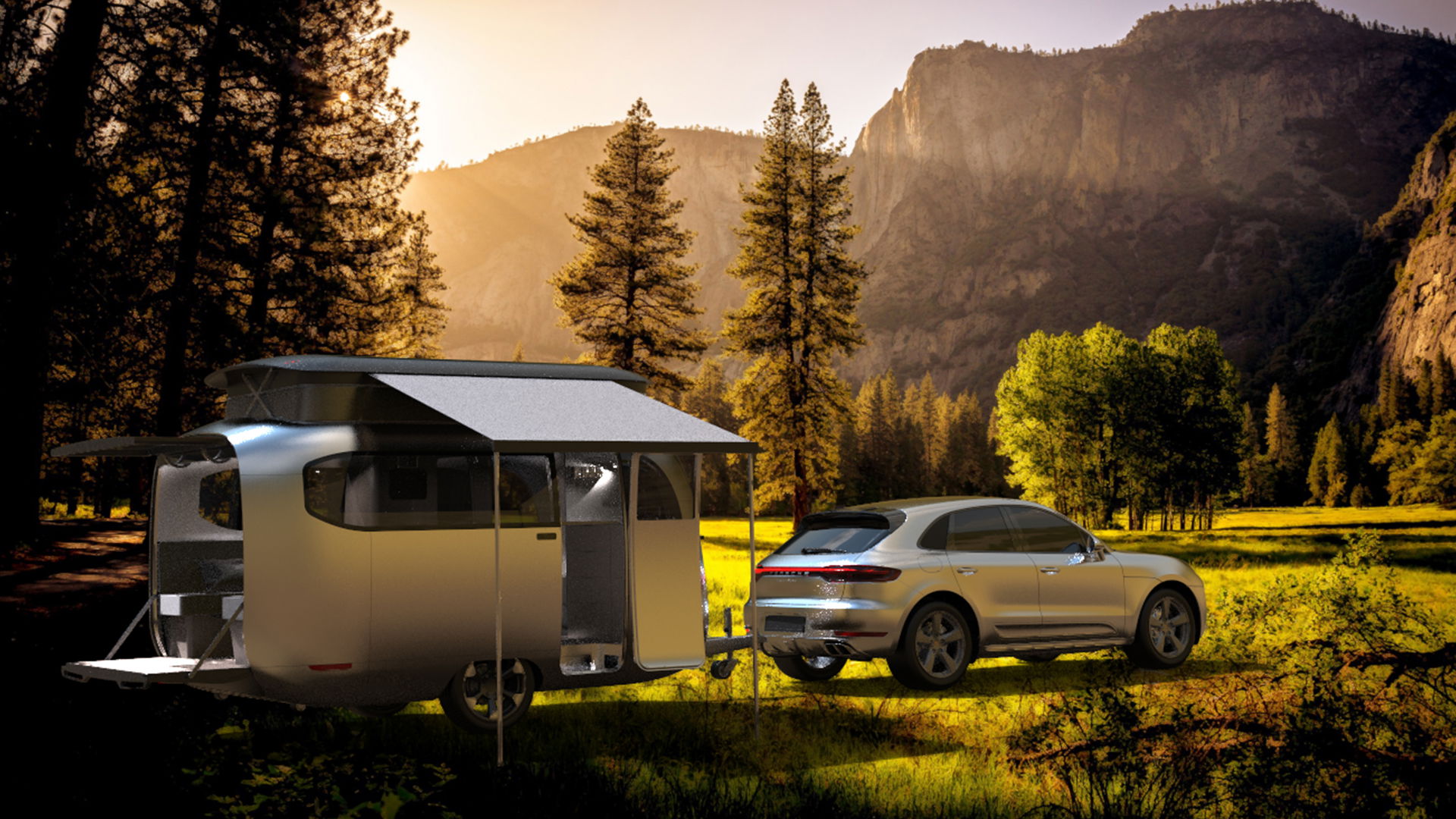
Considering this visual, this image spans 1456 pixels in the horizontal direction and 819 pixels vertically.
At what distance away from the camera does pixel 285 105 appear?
2412 centimetres

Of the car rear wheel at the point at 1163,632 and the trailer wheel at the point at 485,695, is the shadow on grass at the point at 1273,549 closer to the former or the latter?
the car rear wheel at the point at 1163,632

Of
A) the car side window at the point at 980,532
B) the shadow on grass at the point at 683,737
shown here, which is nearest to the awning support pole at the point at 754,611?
the shadow on grass at the point at 683,737

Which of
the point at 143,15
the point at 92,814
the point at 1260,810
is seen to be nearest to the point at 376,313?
the point at 143,15

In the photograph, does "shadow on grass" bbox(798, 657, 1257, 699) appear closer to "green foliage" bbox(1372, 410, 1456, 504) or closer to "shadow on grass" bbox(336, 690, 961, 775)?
"shadow on grass" bbox(336, 690, 961, 775)

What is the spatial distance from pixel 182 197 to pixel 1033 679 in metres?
18.2

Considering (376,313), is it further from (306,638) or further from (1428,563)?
(1428,563)

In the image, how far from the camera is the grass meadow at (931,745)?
5238 millimetres

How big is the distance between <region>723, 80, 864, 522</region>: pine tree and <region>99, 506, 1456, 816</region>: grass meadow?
1090 inches

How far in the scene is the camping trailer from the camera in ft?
23.8

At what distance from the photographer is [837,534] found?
1052 cm

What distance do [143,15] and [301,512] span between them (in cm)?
1167

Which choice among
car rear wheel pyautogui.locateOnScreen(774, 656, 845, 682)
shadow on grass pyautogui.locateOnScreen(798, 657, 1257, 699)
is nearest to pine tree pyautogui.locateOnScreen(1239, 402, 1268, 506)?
shadow on grass pyautogui.locateOnScreen(798, 657, 1257, 699)

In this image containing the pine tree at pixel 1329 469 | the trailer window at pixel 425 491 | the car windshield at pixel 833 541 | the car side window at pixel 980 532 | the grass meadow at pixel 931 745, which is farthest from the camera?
the pine tree at pixel 1329 469

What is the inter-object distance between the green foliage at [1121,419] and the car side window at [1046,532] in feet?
151
